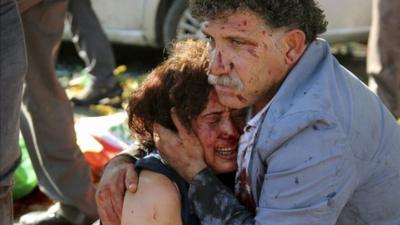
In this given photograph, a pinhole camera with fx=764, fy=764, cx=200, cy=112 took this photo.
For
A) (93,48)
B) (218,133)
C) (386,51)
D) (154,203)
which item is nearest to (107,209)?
(154,203)

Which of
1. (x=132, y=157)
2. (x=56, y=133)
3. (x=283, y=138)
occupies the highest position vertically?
(x=283, y=138)

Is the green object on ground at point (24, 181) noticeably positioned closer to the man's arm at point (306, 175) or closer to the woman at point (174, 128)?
the woman at point (174, 128)

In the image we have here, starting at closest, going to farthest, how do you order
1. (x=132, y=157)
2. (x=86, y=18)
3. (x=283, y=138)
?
(x=283, y=138)
(x=132, y=157)
(x=86, y=18)

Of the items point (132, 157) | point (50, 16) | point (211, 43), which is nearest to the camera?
point (211, 43)

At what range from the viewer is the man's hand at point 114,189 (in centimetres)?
261

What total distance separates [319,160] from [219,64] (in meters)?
0.41

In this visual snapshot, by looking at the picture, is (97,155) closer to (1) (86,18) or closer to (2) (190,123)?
(1) (86,18)

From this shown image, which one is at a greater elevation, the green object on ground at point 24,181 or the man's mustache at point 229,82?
the man's mustache at point 229,82

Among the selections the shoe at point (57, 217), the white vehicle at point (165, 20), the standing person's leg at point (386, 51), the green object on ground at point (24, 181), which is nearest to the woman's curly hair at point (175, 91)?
the shoe at point (57, 217)

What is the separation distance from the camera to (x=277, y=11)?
2102 mm

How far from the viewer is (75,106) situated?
595 centimetres

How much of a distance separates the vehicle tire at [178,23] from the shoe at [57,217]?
2.84 meters

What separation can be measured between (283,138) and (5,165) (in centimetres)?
86

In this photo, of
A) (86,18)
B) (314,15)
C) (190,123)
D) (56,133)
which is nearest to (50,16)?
(56,133)
